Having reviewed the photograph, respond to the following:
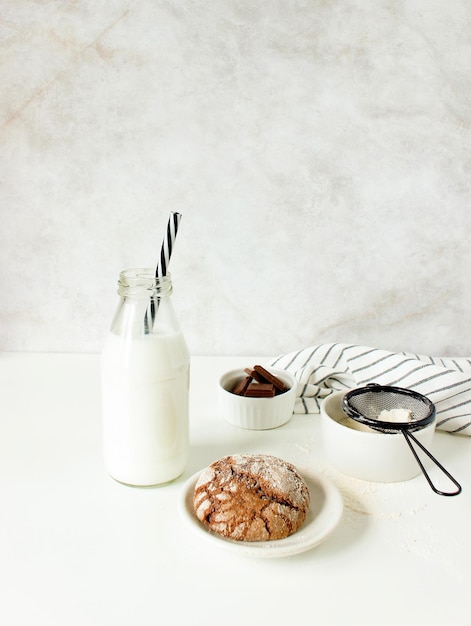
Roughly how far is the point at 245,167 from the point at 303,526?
69 centimetres

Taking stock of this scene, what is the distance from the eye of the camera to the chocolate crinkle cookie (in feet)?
2.09

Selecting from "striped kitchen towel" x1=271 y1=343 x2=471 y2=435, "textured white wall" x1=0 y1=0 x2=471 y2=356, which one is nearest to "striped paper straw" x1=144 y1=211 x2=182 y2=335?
"striped kitchen towel" x1=271 y1=343 x2=471 y2=435

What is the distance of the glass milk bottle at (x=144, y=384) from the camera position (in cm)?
73

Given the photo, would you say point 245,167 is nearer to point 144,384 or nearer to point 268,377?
point 268,377

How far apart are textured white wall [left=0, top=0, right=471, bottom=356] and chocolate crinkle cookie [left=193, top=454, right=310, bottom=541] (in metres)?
0.56

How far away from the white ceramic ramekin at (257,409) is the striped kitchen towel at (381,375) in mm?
58

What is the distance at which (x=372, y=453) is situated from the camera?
0.77 m

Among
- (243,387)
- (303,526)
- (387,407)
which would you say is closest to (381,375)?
(387,407)

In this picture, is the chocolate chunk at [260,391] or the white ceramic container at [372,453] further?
the chocolate chunk at [260,391]

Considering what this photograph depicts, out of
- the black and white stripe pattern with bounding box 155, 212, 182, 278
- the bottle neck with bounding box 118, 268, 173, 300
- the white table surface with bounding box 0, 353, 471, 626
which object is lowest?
the white table surface with bounding box 0, 353, 471, 626

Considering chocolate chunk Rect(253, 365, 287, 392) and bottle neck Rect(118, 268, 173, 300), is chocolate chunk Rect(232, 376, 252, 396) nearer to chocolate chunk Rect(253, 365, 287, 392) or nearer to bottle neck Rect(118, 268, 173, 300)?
chocolate chunk Rect(253, 365, 287, 392)

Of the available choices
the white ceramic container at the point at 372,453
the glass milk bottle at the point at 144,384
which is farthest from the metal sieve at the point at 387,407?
the glass milk bottle at the point at 144,384

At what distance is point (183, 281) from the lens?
3.97 feet

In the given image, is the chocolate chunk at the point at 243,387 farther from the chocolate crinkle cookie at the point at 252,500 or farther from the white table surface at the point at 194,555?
the chocolate crinkle cookie at the point at 252,500
